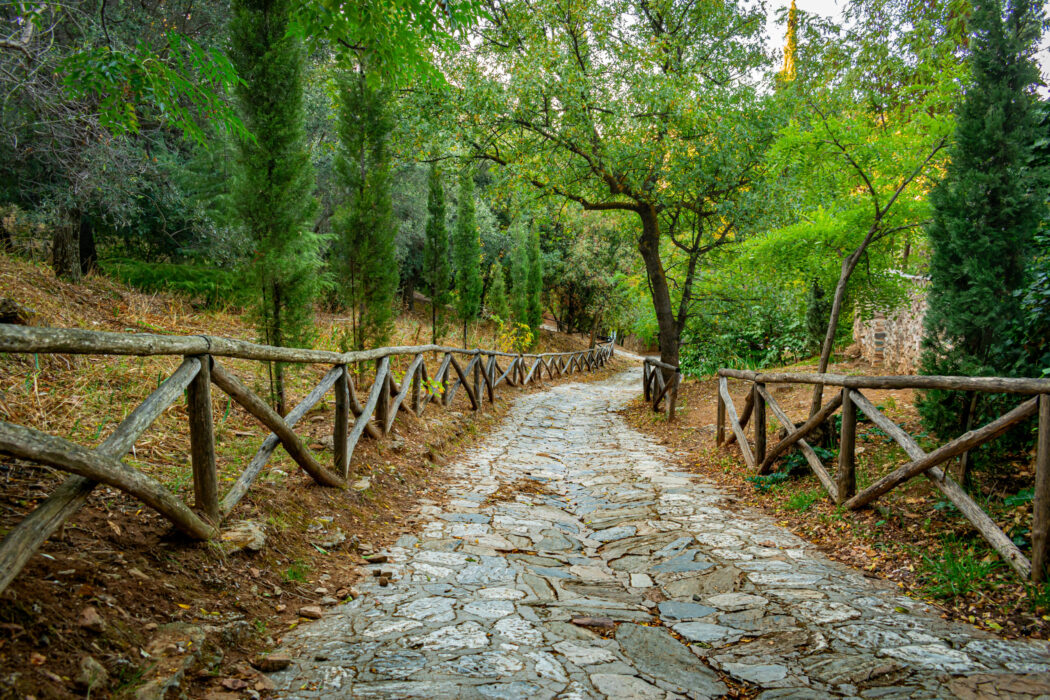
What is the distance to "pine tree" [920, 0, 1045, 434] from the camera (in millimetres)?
3770

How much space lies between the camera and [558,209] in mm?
11234

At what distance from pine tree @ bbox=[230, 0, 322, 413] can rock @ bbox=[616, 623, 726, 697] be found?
456cm

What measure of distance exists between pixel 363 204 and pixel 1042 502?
8073 millimetres

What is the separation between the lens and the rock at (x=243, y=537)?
2824 millimetres

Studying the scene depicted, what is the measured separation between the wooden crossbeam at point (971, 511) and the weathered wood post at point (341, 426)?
161 inches

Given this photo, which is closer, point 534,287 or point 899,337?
point 899,337

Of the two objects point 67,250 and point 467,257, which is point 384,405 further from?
point 467,257

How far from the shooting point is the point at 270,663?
2.16 metres

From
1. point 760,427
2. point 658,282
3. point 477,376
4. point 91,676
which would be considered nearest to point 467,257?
point 658,282

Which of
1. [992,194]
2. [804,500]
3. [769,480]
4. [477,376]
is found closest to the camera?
[992,194]

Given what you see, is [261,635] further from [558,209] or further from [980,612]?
[558,209]

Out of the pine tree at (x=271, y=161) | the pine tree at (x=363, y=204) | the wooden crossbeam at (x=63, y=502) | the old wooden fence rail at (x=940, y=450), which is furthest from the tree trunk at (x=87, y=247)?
the old wooden fence rail at (x=940, y=450)

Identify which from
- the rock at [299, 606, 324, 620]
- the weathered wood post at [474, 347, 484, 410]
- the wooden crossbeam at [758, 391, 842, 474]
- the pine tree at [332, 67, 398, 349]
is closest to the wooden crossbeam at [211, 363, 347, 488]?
the rock at [299, 606, 324, 620]

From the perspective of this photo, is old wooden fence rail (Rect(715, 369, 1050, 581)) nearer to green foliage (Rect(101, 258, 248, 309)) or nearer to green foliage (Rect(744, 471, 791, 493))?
green foliage (Rect(744, 471, 791, 493))
